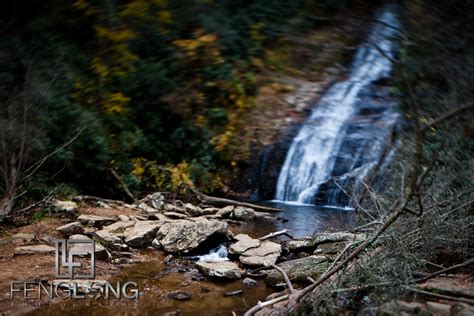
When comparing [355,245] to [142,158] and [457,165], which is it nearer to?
[457,165]

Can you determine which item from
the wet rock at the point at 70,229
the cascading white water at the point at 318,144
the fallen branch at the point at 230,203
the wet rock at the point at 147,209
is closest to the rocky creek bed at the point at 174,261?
the wet rock at the point at 70,229

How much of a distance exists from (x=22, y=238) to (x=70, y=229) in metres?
0.58

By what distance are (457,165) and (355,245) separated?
4.06 feet

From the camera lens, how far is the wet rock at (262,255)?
521cm

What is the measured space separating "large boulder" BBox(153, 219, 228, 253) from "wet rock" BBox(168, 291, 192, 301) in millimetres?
1277

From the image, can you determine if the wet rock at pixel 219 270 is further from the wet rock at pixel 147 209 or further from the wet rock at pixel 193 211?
the wet rock at pixel 193 211

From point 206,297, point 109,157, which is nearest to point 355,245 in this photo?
point 206,297

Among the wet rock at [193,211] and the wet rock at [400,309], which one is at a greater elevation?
the wet rock at [400,309]

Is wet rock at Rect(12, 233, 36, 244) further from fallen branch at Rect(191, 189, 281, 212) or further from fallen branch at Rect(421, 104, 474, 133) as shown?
fallen branch at Rect(421, 104, 474, 133)

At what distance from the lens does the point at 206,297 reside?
14.1ft

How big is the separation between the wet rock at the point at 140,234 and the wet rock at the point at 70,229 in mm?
619

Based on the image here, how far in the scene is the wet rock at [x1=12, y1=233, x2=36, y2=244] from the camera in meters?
5.12

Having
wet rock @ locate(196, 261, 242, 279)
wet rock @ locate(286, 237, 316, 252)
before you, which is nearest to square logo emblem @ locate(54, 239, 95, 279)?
wet rock @ locate(196, 261, 242, 279)

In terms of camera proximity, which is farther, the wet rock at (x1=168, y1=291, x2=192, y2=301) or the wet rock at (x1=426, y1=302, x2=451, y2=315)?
the wet rock at (x1=168, y1=291, x2=192, y2=301)
